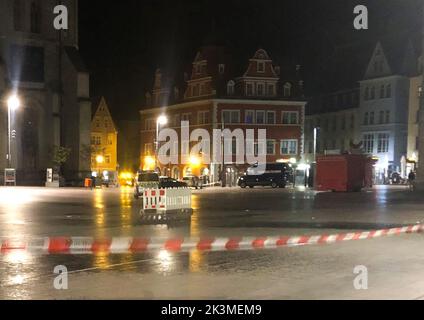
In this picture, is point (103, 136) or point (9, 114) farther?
point (103, 136)

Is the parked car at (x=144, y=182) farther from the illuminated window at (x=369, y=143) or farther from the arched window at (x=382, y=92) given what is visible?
the arched window at (x=382, y=92)

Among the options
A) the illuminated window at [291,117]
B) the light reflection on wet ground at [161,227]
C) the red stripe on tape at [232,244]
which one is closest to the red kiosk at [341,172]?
the light reflection on wet ground at [161,227]

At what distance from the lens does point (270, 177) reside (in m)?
56.8

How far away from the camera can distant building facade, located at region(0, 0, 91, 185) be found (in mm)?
60531

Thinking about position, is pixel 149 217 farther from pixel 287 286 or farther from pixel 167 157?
pixel 167 157

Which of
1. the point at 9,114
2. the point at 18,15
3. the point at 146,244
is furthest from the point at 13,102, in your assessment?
the point at 146,244

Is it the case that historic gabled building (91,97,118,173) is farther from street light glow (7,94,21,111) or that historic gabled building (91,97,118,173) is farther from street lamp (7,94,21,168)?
street lamp (7,94,21,168)

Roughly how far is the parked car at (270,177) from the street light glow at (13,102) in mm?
23100

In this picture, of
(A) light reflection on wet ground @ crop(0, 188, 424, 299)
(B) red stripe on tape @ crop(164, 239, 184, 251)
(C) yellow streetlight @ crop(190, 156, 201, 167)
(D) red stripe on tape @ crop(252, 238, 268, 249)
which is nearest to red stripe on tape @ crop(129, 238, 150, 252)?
(B) red stripe on tape @ crop(164, 239, 184, 251)

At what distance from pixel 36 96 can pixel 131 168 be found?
43.4m

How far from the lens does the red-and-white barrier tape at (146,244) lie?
1447cm

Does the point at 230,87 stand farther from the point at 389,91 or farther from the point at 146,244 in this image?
the point at 146,244

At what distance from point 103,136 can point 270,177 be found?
1877 inches

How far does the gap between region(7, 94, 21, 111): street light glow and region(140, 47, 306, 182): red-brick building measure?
2630 cm
